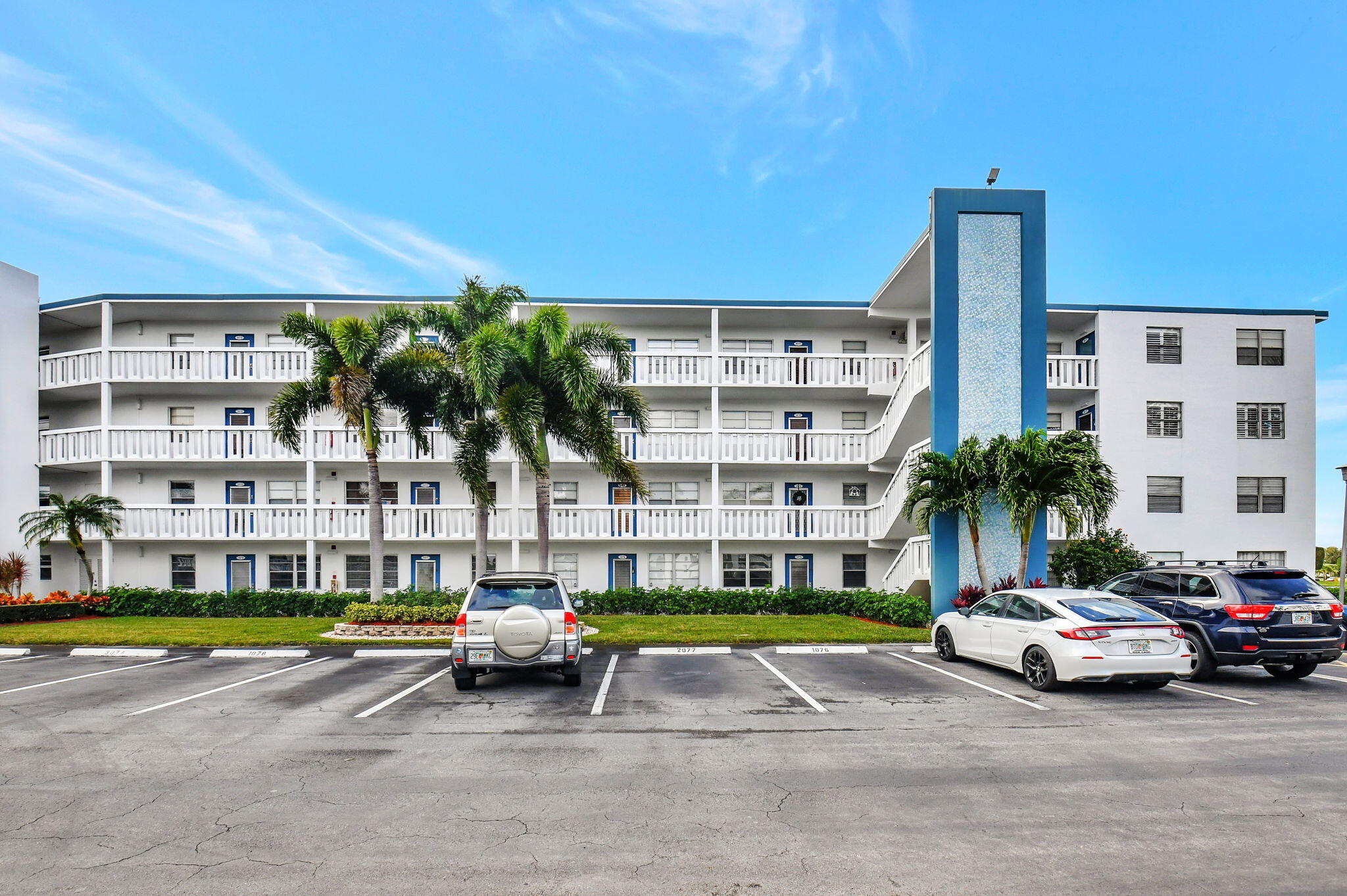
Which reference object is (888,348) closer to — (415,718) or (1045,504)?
(1045,504)

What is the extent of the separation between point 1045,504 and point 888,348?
10.7 meters

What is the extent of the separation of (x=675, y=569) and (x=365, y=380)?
39.6ft

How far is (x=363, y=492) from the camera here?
84.9ft

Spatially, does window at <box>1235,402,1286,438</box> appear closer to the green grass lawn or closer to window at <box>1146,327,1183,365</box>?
window at <box>1146,327,1183,365</box>

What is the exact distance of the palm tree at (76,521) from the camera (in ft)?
76.6

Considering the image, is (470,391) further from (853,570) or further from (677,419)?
(853,570)

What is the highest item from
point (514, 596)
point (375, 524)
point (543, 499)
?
point (543, 499)

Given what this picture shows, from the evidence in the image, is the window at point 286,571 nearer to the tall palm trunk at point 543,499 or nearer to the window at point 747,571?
the tall palm trunk at point 543,499

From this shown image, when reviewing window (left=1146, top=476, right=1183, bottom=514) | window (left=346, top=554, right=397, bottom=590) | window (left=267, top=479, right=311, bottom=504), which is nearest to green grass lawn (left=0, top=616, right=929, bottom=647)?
window (left=346, top=554, right=397, bottom=590)

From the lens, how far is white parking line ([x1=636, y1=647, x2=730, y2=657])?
15.0 metres

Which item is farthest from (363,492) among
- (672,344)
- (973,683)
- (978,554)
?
(973,683)

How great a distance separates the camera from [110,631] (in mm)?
18547

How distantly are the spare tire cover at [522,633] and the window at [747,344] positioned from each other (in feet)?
56.9

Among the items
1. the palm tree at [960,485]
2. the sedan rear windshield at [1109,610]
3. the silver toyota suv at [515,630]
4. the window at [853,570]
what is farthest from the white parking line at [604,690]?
the window at [853,570]
